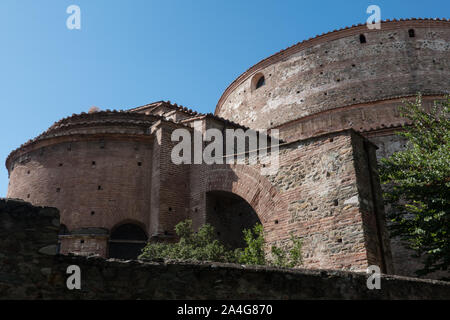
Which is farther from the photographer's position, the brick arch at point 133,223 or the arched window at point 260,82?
the arched window at point 260,82

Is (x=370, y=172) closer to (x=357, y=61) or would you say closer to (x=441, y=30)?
(x=357, y=61)

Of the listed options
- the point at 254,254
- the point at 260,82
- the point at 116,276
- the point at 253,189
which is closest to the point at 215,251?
the point at 254,254

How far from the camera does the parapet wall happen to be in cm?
411

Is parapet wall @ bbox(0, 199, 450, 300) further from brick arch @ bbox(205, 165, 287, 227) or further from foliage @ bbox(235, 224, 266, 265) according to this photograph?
brick arch @ bbox(205, 165, 287, 227)

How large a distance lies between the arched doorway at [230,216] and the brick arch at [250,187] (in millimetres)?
546

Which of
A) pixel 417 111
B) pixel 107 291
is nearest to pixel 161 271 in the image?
pixel 107 291

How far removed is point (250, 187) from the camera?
1141 cm

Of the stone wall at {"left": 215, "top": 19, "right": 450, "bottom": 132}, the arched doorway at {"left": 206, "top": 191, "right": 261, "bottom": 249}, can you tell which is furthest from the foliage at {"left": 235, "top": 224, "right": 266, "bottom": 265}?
the stone wall at {"left": 215, "top": 19, "right": 450, "bottom": 132}

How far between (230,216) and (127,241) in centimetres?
306

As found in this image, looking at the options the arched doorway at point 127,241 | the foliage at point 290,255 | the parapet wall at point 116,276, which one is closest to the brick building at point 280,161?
the arched doorway at point 127,241

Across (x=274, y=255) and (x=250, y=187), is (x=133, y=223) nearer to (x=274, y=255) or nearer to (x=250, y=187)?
(x=250, y=187)

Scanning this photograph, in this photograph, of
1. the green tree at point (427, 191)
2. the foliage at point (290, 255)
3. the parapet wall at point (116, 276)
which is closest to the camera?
the parapet wall at point (116, 276)

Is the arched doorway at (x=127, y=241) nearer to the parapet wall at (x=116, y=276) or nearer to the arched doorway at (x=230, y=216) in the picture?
the arched doorway at (x=230, y=216)

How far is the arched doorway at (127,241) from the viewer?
12.6m
